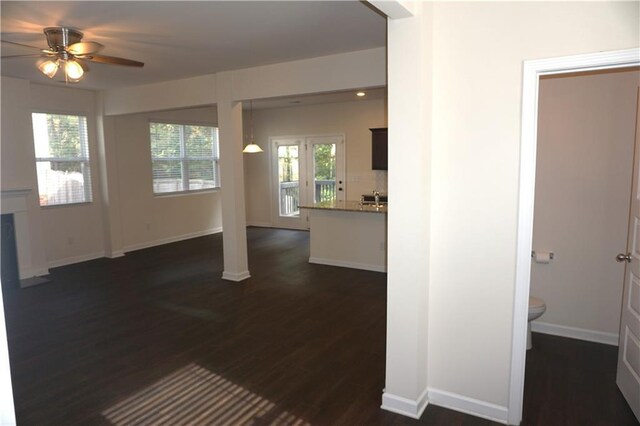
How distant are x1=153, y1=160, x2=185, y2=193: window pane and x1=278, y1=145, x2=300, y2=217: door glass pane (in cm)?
214

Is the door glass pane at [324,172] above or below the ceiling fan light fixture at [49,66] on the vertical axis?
below

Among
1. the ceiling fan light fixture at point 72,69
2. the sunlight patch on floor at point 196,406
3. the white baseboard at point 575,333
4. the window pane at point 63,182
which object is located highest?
the ceiling fan light fixture at point 72,69

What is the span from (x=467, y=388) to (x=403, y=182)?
4.26 feet

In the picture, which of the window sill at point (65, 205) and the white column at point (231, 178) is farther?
the window sill at point (65, 205)

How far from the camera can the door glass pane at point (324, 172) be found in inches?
339

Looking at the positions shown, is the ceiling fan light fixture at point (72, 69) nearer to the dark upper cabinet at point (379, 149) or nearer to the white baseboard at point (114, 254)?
the white baseboard at point (114, 254)

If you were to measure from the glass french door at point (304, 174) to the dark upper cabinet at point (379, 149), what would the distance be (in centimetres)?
89

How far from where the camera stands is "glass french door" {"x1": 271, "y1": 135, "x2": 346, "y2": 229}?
855 centimetres

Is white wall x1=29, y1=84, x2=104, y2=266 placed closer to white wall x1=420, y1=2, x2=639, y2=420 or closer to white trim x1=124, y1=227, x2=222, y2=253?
white trim x1=124, y1=227, x2=222, y2=253

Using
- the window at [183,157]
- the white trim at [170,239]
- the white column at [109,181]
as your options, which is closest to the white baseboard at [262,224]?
the white trim at [170,239]

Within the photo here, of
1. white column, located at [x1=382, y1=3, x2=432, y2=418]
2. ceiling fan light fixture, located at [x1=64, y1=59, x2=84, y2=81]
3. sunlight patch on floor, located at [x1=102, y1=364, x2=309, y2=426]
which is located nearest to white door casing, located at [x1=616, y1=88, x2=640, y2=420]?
white column, located at [x1=382, y1=3, x2=432, y2=418]

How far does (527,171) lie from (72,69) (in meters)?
3.31

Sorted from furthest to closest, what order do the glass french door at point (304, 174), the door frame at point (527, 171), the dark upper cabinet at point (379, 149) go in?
the glass french door at point (304, 174) → the dark upper cabinet at point (379, 149) → the door frame at point (527, 171)

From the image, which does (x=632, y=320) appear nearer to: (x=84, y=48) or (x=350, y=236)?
(x=350, y=236)
